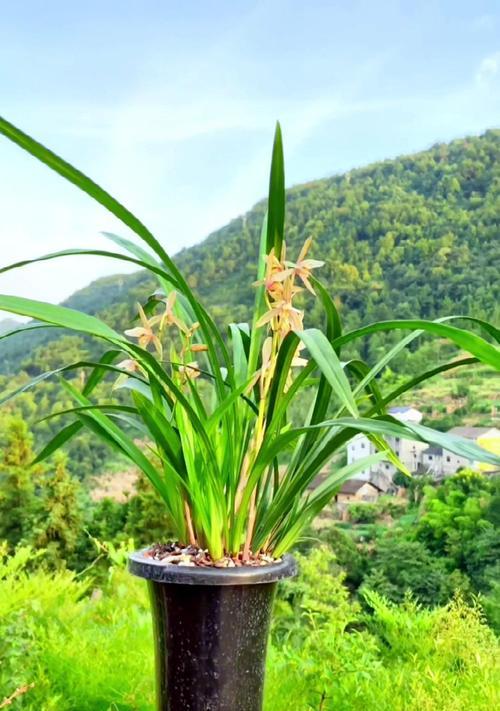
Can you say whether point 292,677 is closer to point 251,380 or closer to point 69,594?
→ point 69,594

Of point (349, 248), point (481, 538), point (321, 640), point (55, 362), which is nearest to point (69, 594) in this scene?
point (321, 640)

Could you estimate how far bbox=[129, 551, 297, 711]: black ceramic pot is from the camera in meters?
0.89

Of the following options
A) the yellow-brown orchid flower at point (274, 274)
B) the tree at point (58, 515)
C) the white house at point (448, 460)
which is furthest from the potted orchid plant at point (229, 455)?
the white house at point (448, 460)

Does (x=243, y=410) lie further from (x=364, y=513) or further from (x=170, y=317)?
(x=364, y=513)

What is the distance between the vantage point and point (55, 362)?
5.34 m

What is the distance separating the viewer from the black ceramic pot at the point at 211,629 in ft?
2.91

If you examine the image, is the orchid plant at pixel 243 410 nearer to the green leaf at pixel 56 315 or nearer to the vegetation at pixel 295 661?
the green leaf at pixel 56 315

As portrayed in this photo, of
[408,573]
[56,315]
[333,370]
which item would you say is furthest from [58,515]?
[333,370]

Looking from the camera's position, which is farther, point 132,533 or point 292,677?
point 132,533

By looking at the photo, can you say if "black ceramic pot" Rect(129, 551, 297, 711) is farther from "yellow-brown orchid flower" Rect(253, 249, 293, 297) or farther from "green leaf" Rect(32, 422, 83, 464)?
"yellow-brown orchid flower" Rect(253, 249, 293, 297)

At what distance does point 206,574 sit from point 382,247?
6120 mm

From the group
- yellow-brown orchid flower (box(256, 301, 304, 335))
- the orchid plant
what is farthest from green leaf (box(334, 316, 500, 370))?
yellow-brown orchid flower (box(256, 301, 304, 335))

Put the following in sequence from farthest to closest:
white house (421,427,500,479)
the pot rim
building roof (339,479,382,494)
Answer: building roof (339,479,382,494) < white house (421,427,500,479) < the pot rim

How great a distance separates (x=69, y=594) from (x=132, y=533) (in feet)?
5.90
